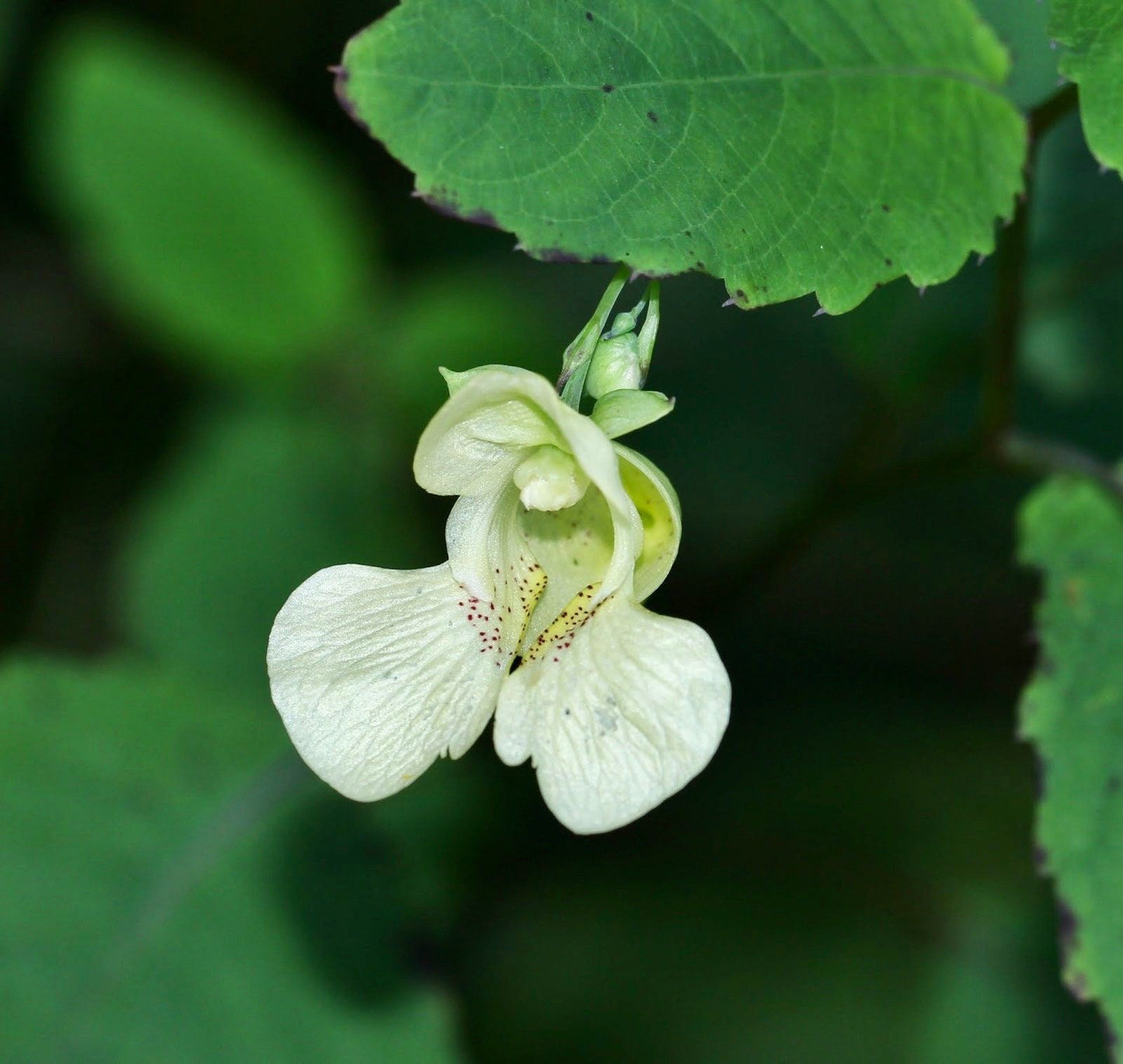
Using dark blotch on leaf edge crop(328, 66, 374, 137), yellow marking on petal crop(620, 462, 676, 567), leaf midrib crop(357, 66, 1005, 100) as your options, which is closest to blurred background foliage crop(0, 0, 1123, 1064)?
leaf midrib crop(357, 66, 1005, 100)

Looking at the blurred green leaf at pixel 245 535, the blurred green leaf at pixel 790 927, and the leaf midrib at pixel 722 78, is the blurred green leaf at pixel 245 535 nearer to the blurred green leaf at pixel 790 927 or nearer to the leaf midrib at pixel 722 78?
the blurred green leaf at pixel 790 927

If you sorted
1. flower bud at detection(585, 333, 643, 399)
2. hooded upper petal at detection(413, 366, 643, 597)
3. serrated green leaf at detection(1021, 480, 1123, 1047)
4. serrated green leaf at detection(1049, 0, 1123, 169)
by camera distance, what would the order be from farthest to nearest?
1. serrated green leaf at detection(1021, 480, 1123, 1047)
2. serrated green leaf at detection(1049, 0, 1123, 169)
3. flower bud at detection(585, 333, 643, 399)
4. hooded upper petal at detection(413, 366, 643, 597)

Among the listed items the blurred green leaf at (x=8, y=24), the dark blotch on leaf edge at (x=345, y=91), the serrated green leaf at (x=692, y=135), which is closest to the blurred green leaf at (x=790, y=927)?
the serrated green leaf at (x=692, y=135)

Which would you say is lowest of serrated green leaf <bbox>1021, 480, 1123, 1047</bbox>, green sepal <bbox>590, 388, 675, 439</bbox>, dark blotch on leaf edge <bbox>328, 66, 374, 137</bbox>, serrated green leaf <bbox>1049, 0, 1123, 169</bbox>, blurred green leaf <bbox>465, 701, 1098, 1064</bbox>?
blurred green leaf <bbox>465, 701, 1098, 1064</bbox>

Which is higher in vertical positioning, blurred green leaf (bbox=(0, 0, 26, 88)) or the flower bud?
blurred green leaf (bbox=(0, 0, 26, 88))

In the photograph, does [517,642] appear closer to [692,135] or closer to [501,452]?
[501,452]

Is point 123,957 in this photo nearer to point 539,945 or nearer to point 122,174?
point 539,945

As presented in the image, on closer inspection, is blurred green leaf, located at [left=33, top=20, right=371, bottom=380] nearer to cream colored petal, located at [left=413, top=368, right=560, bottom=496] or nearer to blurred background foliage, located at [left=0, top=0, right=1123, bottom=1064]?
blurred background foliage, located at [left=0, top=0, right=1123, bottom=1064]

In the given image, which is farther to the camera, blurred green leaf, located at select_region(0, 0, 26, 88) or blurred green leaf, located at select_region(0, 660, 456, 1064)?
blurred green leaf, located at select_region(0, 0, 26, 88)
